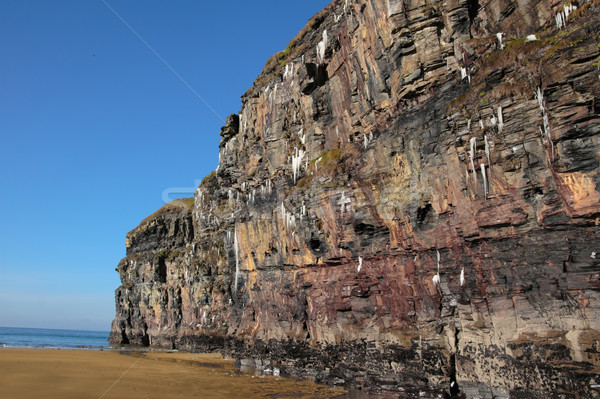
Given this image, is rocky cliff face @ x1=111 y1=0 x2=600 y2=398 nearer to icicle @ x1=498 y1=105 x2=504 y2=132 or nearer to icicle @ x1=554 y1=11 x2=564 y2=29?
icicle @ x1=498 y1=105 x2=504 y2=132

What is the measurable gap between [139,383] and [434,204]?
18.4m

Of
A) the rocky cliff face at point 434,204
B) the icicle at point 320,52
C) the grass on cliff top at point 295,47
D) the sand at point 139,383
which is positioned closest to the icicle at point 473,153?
the rocky cliff face at point 434,204

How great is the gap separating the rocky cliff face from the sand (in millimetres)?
3629

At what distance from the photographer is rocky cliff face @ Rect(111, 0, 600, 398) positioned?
14484 mm

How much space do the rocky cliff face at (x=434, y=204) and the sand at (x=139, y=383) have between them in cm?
363

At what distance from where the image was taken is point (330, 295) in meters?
25.8

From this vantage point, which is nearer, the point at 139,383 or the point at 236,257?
the point at 139,383

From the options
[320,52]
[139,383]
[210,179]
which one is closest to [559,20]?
[320,52]

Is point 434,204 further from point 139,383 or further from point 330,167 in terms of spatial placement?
point 139,383

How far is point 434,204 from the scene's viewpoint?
19.6 metres

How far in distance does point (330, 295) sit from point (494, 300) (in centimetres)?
1112

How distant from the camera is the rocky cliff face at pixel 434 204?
47.5 feet

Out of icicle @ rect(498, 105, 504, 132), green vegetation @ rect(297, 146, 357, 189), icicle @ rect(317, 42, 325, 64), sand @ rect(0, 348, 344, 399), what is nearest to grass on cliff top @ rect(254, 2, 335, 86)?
icicle @ rect(317, 42, 325, 64)

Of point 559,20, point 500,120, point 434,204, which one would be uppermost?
point 559,20
